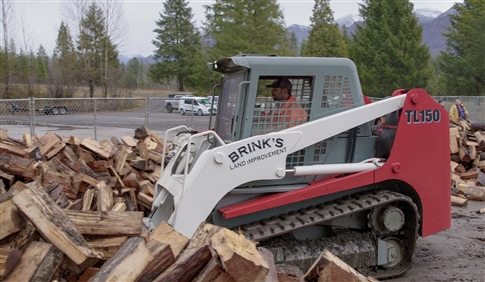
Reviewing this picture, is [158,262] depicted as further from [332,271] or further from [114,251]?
[332,271]

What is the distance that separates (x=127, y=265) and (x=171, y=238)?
1.75ft

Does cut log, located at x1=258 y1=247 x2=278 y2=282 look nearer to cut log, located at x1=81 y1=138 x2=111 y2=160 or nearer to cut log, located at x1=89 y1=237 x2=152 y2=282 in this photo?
cut log, located at x1=89 y1=237 x2=152 y2=282

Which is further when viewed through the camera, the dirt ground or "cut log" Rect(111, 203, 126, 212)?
"cut log" Rect(111, 203, 126, 212)

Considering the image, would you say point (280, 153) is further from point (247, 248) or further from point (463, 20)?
point (463, 20)

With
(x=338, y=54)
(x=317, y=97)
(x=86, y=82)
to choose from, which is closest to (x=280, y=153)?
(x=317, y=97)

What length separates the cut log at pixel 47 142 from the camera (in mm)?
7562

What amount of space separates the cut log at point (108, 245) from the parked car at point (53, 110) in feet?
28.9

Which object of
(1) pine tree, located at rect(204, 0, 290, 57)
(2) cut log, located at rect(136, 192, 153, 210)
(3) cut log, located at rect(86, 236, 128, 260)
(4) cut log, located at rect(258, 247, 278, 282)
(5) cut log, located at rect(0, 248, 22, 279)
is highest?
(1) pine tree, located at rect(204, 0, 290, 57)

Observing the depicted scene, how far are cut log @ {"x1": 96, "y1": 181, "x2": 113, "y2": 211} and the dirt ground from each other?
3.62 meters

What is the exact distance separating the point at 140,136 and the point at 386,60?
99.5 feet

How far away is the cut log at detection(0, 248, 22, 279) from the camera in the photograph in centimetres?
321

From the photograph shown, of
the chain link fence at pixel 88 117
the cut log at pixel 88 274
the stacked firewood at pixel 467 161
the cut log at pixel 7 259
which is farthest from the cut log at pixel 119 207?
the stacked firewood at pixel 467 161

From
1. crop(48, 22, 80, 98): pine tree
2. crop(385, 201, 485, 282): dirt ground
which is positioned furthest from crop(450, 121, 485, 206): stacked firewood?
crop(48, 22, 80, 98): pine tree

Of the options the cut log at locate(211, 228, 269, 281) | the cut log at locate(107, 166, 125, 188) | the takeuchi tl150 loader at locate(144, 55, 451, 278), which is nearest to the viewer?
the cut log at locate(211, 228, 269, 281)
